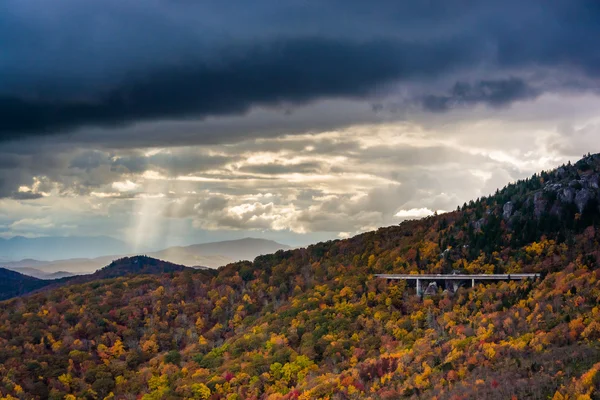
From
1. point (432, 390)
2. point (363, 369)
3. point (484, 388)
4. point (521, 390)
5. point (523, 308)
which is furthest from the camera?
point (523, 308)

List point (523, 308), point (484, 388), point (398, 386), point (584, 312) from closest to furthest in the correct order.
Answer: point (484, 388) → point (398, 386) → point (584, 312) → point (523, 308)

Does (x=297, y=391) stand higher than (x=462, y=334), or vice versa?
(x=462, y=334)

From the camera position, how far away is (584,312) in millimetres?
170250

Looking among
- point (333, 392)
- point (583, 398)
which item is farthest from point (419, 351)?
point (583, 398)

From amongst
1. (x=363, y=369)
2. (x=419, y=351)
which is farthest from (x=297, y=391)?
(x=419, y=351)

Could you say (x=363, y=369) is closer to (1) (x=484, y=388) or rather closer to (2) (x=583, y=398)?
(1) (x=484, y=388)

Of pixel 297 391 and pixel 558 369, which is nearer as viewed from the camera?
pixel 558 369

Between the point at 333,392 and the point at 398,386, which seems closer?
the point at 398,386

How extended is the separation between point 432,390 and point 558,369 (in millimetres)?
26185

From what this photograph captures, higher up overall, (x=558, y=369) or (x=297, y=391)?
(x=558, y=369)

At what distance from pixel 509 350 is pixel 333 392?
146ft

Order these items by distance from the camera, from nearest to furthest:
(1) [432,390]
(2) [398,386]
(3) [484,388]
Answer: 1. (3) [484,388]
2. (1) [432,390]
3. (2) [398,386]

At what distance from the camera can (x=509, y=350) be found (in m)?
152

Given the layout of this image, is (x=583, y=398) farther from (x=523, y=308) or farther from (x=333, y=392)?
(x=523, y=308)
